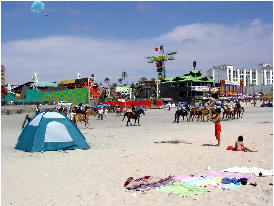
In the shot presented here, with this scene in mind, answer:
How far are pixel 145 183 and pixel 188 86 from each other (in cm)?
8634

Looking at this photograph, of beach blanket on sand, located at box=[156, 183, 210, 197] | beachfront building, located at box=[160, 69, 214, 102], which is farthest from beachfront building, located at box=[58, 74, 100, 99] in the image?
beach blanket on sand, located at box=[156, 183, 210, 197]

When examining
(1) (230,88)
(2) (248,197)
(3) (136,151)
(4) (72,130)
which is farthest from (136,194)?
(1) (230,88)

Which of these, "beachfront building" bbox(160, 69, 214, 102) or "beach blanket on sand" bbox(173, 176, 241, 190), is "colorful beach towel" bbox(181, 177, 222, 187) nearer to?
"beach blanket on sand" bbox(173, 176, 241, 190)

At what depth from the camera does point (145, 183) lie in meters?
7.43

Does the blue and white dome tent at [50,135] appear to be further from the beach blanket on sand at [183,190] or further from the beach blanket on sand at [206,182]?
the beach blanket on sand at [183,190]

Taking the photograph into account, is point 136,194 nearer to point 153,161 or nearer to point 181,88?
point 153,161

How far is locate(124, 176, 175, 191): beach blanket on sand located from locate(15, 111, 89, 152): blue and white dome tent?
222 inches

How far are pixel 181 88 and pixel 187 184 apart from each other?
291ft

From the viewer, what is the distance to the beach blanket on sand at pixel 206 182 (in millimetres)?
7113

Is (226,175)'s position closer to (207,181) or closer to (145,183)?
(207,181)

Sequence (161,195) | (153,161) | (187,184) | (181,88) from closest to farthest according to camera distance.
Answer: (161,195) → (187,184) → (153,161) → (181,88)

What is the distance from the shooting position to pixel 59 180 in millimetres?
8180

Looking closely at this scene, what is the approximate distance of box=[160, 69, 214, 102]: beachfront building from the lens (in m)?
92.1

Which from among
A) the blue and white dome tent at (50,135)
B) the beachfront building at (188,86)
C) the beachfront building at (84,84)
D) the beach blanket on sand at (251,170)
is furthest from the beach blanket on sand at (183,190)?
the beachfront building at (188,86)
